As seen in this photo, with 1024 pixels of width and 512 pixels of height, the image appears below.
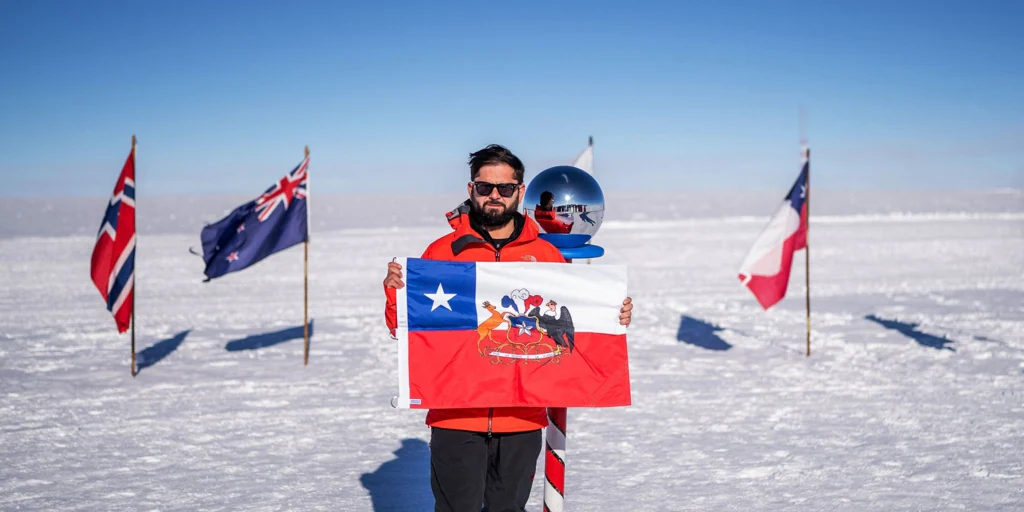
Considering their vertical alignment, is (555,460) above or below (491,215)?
below

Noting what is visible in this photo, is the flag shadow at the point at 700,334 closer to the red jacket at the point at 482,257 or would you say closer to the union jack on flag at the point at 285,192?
the union jack on flag at the point at 285,192

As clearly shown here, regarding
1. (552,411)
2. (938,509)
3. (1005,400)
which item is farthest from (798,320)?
(552,411)

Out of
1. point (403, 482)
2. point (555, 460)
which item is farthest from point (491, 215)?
point (403, 482)

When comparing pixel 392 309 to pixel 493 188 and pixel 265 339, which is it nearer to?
pixel 493 188

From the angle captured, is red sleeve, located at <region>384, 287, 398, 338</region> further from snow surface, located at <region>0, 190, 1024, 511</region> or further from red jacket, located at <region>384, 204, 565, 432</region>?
snow surface, located at <region>0, 190, 1024, 511</region>

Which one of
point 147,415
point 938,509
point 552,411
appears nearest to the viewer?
point 552,411

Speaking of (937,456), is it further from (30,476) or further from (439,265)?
(30,476)

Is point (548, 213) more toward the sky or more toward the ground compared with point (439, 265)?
more toward the sky
